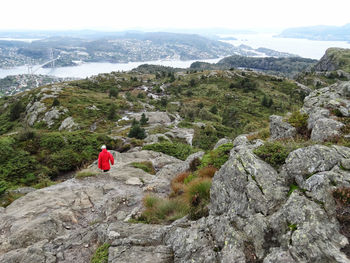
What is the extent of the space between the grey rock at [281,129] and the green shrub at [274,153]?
14.9 feet

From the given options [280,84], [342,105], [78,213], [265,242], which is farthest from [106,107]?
[280,84]

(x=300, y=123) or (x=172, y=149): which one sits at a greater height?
(x=300, y=123)

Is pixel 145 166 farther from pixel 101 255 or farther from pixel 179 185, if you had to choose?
pixel 101 255

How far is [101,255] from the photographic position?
7023 mm

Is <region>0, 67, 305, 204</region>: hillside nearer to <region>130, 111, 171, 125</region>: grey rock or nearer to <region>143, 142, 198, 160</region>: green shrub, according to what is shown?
<region>130, 111, 171, 125</region>: grey rock

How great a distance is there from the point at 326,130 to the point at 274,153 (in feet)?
13.6

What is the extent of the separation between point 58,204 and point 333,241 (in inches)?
478

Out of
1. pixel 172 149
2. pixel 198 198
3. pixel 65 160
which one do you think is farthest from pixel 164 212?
pixel 172 149

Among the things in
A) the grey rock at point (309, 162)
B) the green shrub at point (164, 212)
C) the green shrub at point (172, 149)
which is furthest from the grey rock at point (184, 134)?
the grey rock at point (309, 162)

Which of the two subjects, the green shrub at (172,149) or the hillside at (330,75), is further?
the hillside at (330,75)

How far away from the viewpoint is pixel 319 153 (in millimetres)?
6957

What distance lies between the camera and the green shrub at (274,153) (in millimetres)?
7785

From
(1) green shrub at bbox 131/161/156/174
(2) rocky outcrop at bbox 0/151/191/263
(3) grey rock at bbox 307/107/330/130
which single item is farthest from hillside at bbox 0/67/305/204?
(3) grey rock at bbox 307/107/330/130

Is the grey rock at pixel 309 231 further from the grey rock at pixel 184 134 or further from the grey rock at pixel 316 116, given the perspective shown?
the grey rock at pixel 184 134
